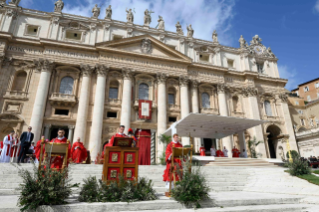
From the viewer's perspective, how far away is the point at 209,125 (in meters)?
19.8

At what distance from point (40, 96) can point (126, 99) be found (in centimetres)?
871

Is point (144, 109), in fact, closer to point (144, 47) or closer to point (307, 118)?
point (144, 47)

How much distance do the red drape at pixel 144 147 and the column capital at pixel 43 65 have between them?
39.8ft

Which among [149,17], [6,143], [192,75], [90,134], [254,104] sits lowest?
[6,143]

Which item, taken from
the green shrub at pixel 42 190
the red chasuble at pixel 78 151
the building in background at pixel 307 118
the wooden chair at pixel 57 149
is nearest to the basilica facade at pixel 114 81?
the building in background at pixel 307 118

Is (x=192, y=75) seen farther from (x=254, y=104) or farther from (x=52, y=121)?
(x=52, y=121)

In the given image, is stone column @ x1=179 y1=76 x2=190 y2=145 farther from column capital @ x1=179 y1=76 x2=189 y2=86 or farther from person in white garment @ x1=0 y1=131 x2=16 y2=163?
person in white garment @ x1=0 y1=131 x2=16 y2=163

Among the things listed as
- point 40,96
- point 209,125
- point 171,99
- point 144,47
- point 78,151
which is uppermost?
point 144,47

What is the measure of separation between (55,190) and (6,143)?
398 inches

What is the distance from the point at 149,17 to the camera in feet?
97.4

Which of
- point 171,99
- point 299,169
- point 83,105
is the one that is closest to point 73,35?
point 83,105

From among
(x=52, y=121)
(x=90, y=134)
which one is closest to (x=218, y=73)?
(x=90, y=134)

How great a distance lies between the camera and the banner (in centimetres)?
2358

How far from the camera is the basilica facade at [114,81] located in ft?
71.4
